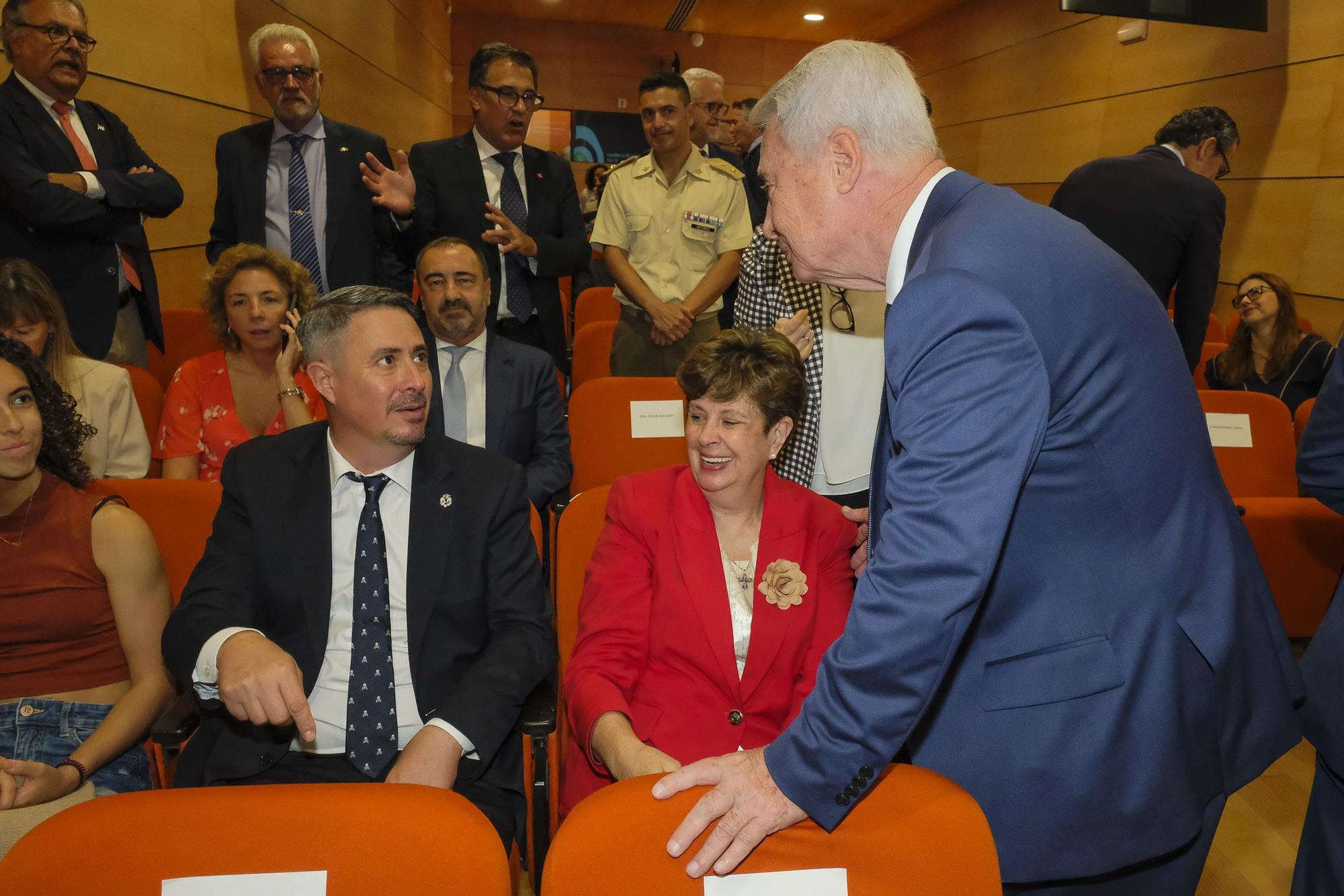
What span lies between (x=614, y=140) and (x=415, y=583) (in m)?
12.1

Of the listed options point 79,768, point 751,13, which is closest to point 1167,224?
point 79,768

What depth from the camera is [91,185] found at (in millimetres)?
2861

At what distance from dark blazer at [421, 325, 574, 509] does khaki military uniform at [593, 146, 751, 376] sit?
2.60 ft

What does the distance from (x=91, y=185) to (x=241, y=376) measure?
2.74 feet

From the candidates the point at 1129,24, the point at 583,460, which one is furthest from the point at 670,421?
the point at 1129,24

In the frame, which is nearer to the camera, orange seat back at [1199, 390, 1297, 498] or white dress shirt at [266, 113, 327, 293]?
orange seat back at [1199, 390, 1297, 498]

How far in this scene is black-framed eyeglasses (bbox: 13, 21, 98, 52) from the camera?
2.71m

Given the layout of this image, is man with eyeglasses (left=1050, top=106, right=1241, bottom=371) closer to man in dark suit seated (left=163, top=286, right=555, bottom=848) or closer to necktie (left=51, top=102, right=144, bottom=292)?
man in dark suit seated (left=163, top=286, right=555, bottom=848)

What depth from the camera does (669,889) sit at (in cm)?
97

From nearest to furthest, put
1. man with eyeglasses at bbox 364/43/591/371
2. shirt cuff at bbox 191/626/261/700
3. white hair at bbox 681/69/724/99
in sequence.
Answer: shirt cuff at bbox 191/626/261/700 → man with eyeglasses at bbox 364/43/591/371 → white hair at bbox 681/69/724/99

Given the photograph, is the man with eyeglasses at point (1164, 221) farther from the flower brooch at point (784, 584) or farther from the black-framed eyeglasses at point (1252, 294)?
the flower brooch at point (784, 584)

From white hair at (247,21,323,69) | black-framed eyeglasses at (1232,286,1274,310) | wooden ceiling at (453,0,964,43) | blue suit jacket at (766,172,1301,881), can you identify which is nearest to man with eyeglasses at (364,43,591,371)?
white hair at (247,21,323,69)

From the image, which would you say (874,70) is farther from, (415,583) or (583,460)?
(583,460)

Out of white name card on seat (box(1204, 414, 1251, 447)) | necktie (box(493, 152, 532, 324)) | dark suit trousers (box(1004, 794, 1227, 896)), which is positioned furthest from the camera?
necktie (box(493, 152, 532, 324))
